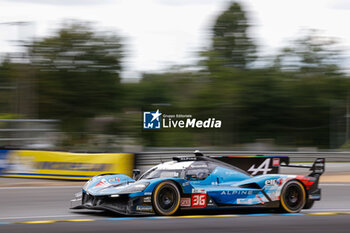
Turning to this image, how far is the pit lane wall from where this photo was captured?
1645 cm

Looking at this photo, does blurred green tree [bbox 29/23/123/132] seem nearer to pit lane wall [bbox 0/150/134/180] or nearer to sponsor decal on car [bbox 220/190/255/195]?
pit lane wall [bbox 0/150/134/180]

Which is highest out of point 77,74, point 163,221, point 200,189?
point 77,74

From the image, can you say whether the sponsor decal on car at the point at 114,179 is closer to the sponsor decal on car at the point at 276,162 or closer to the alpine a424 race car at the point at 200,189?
the alpine a424 race car at the point at 200,189

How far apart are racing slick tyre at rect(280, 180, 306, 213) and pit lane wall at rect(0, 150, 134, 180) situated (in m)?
7.05

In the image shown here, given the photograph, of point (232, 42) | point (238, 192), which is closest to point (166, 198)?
point (238, 192)

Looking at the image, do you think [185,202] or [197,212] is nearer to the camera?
[185,202]

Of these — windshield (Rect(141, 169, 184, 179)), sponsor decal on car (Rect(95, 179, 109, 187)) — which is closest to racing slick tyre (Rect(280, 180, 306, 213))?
windshield (Rect(141, 169, 184, 179))

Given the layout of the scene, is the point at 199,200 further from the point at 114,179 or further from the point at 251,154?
the point at 251,154

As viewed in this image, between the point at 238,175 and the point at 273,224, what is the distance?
4.51 feet

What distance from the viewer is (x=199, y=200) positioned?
9.35 metres

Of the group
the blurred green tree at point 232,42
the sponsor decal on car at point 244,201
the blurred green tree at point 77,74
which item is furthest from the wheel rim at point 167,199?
the blurred green tree at point 77,74

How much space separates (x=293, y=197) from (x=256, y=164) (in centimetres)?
90

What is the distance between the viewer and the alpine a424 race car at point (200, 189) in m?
8.93

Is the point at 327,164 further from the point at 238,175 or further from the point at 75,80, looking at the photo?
the point at 75,80
